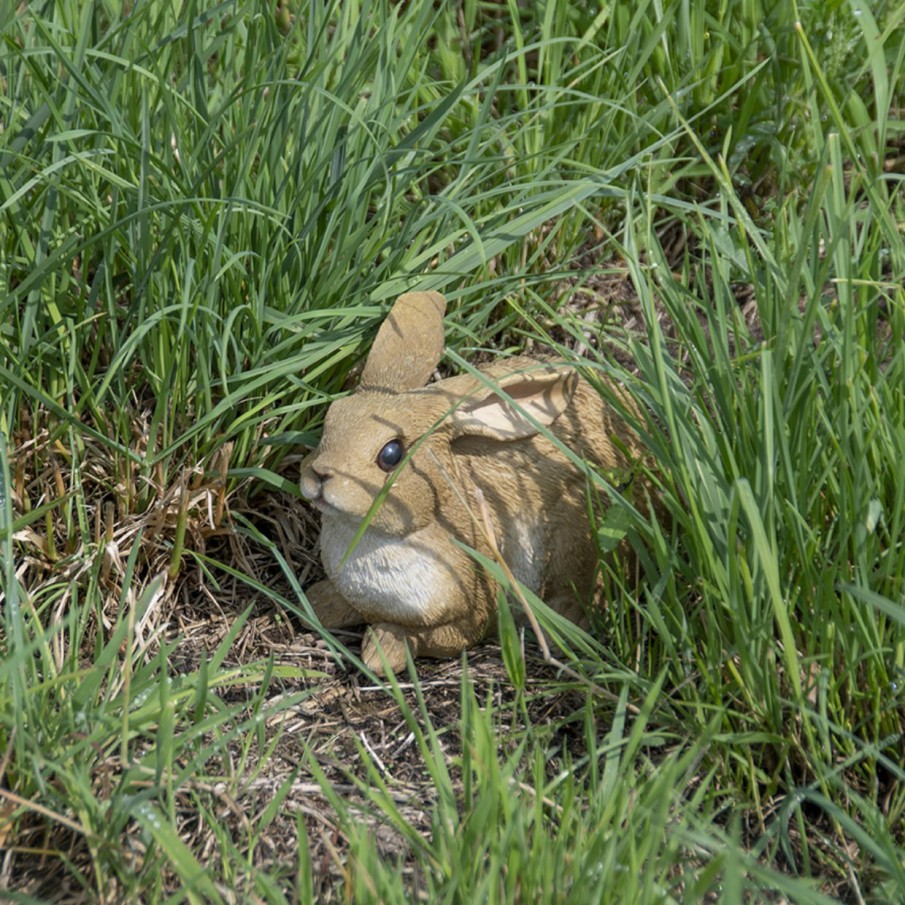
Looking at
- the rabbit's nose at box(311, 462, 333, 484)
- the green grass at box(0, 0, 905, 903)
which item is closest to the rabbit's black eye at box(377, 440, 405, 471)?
the rabbit's nose at box(311, 462, 333, 484)

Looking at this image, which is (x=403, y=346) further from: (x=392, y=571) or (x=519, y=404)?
(x=392, y=571)

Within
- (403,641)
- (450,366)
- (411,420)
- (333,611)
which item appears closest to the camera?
(411,420)

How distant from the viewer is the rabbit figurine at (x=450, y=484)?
278 centimetres

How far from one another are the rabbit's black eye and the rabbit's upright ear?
15 cm

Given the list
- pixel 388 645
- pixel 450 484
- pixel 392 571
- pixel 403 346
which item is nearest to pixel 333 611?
pixel 388 645

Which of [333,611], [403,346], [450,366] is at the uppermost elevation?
[403,346]

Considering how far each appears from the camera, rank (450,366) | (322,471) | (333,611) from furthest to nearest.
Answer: (450,366) < (333,611) < (322,471)

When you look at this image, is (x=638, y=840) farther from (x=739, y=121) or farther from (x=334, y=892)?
(x=739, y=121)

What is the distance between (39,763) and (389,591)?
2.76 ft

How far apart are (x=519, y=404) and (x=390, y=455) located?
0.30 m

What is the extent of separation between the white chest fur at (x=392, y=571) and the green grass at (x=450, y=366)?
15 cm

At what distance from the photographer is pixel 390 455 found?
2752mm

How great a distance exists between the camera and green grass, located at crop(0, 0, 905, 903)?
2.35 m

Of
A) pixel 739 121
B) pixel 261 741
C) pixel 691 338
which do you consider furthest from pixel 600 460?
pixel 739 121
